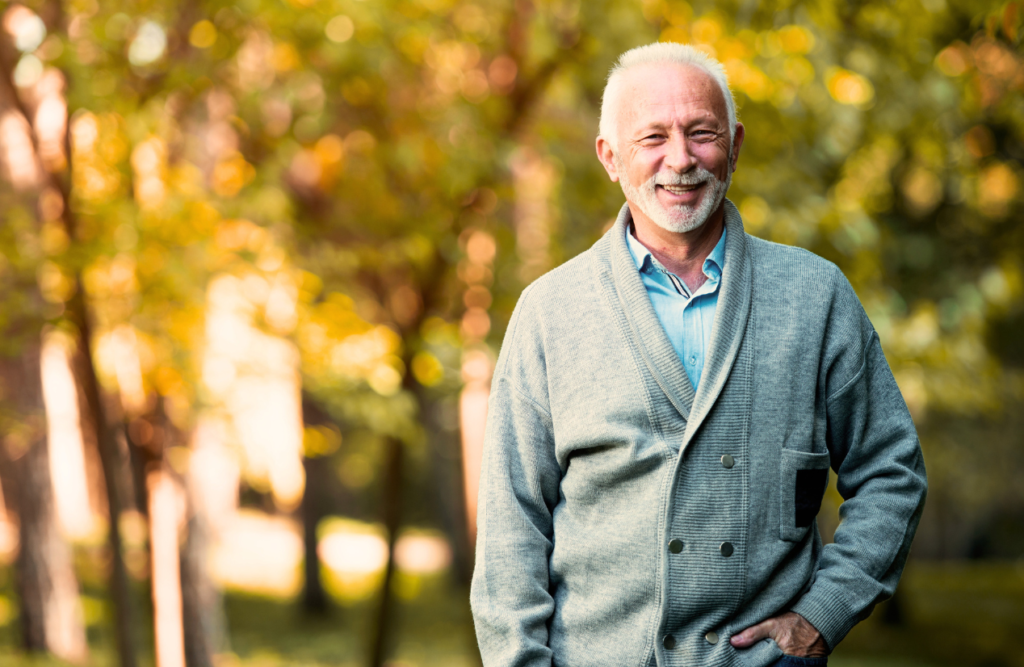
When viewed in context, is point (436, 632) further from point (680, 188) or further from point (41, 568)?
point (680, 188)

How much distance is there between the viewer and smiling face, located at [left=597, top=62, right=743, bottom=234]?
Answer: 1866 millimetres

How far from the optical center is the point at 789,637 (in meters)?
1.78

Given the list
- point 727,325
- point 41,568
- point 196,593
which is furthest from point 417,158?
point 41,568

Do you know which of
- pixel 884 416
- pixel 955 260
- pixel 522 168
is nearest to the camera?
pixel 884 416

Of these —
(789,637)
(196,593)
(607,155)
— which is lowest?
(196,593)

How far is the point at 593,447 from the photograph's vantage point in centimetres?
184

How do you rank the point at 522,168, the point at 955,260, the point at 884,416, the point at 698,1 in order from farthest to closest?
the point at 955,260, the point at 522,168, the point at 698,1, the point at 884,416

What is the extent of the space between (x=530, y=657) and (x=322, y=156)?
5.94m

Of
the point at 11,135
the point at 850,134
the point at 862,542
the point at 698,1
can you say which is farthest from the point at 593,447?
the point at 11,135

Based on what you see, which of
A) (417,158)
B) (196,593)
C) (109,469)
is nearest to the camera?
(109,469)

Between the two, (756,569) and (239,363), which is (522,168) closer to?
(239,363)

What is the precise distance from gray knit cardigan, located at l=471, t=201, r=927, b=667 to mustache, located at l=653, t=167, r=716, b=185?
5.2 inches

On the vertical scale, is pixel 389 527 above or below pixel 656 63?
below

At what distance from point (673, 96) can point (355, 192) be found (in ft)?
18.1
